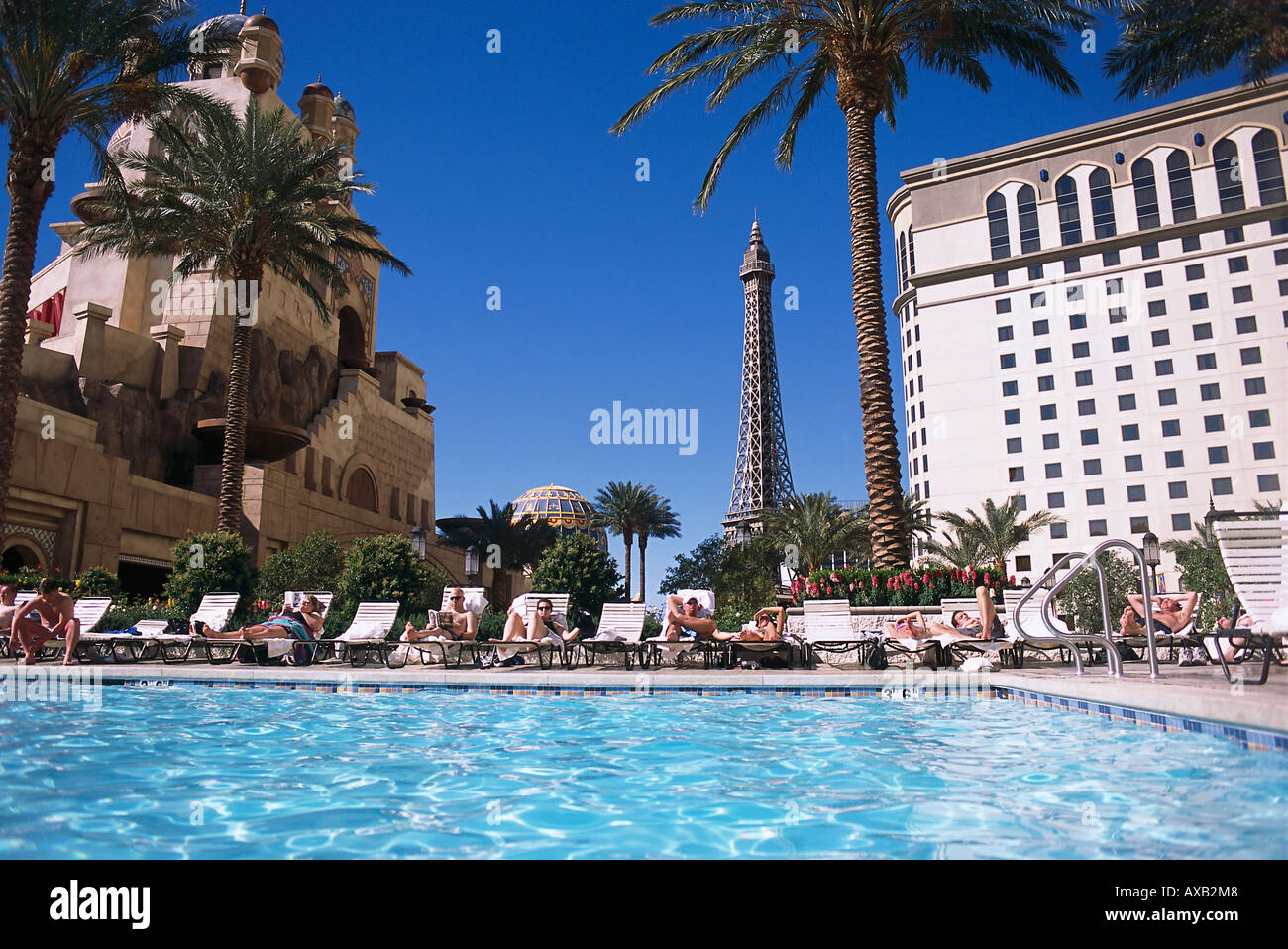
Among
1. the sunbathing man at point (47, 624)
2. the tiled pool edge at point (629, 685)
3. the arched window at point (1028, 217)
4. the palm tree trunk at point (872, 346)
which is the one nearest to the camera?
the tiled pool edge at point (629, 685)

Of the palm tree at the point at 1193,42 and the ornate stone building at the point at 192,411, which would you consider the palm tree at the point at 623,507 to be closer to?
the ornate stone building at the point at 192,411

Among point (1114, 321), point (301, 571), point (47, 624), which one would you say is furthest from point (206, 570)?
point (1114, 321)

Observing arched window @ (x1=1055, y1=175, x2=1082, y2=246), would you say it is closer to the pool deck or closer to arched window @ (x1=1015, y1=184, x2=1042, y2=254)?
arched window @ (x1=1015, y1=184, x2=1042, y2=254)

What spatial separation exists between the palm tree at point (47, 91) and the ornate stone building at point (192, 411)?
280 cm

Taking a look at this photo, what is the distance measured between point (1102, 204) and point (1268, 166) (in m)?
9.69

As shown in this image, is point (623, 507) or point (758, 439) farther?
point (758, 439)

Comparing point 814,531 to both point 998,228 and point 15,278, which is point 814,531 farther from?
point 998,228

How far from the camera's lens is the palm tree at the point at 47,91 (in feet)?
51.3

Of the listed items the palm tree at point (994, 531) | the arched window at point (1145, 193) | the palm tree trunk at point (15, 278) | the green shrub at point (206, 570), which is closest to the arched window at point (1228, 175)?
the arched window at point (1145, 193)

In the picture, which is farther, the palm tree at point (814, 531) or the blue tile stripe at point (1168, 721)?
the palm tree at point (814, 531)

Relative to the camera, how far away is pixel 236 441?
20656mm

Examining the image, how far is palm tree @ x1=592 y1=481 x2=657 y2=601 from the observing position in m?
52.3

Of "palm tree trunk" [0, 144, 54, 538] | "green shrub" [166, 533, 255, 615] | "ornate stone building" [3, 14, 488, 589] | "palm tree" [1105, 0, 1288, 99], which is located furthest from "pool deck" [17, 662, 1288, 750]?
"ornate stone building" [3, 14, 488, 589]

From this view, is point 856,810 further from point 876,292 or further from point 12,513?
point 12,513
